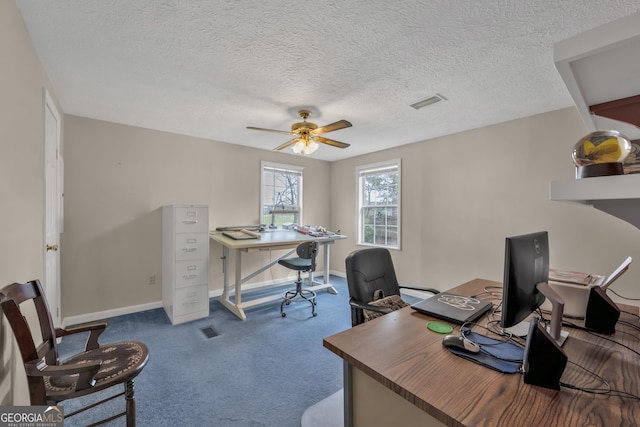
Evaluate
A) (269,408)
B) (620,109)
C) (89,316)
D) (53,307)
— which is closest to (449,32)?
(620,109)

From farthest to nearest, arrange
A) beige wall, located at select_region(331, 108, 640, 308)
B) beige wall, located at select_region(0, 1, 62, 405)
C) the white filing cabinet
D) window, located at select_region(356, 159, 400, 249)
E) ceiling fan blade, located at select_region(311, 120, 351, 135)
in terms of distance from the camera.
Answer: window, located at select_region(356, 159, 400, 249) < the white filing cabinet < beige wall, located at select_region(331, 108, 640, 308) < ceiling fan blade, located at select_region(311, 120, 351, 135) < beige wall, located at select_region(0, 1, 62, 405)

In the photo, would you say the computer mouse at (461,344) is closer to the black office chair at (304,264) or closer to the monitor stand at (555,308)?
the monitor stand at (555,308)

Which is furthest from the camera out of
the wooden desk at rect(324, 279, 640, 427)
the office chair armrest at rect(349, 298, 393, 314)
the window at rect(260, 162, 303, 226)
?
the window at rect(260, 162, 303, 226)

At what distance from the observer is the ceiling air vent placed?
2.49m

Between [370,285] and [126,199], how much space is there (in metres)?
3.25

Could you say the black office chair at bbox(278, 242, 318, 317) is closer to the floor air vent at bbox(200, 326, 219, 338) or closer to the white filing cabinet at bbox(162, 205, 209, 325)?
the floor air vent at bbox(200, 326, 219, 338)

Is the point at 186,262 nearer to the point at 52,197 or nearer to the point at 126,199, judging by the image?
the point at 126,199

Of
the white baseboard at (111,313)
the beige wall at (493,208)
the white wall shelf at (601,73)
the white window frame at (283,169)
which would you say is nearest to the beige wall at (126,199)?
the white baseboard at (111,313)

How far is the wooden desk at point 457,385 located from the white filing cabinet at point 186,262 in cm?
265

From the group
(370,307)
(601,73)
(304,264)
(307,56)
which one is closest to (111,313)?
(304,264)

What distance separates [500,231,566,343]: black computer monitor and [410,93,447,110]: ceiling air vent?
1.79m

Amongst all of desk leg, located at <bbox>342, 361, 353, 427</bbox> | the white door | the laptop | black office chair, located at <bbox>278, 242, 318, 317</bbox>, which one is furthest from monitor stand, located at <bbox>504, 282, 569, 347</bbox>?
the white door

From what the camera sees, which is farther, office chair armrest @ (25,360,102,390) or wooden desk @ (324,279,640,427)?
office chair armrest @ (25,360,102,390)

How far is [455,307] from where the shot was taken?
141 centimetres
